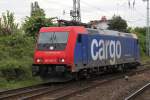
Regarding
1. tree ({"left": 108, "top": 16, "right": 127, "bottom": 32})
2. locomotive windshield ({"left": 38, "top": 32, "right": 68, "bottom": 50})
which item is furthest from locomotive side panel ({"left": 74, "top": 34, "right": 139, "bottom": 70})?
tree ({"left": 108, "top": 16, "right": 127, "bottom": 32})

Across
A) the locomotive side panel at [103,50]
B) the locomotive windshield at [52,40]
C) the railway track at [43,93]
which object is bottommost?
the railway track at [43,93]

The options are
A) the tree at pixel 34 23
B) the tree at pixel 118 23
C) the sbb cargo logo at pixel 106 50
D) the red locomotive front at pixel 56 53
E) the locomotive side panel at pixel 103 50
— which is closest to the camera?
the red locomotive front at pixel 56 53

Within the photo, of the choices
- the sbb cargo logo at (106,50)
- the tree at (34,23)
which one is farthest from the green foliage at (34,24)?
the sbb cargo logo at (106,50)

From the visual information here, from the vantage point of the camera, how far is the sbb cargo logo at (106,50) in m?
24.7

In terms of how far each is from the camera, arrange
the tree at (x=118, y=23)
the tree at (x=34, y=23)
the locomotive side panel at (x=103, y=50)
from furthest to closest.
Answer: the tree at (x=118, y=23)
the tree at (x=34, y=23)
the locomotive side panel at (x=103, y=50)

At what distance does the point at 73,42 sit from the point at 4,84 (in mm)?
3897

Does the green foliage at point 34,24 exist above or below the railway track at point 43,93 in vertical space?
above

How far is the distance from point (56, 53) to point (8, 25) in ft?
36.6

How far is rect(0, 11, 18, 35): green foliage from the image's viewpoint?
104 ft

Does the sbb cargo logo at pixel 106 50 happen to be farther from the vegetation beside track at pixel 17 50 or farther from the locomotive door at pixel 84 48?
the vegetation beside track at pixel 17 50

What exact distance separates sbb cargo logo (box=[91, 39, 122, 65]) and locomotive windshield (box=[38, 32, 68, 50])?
2628 mm

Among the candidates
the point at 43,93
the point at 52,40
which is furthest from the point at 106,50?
the point at 43,93

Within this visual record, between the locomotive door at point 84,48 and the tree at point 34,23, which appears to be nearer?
the locomotive door at point 84,48

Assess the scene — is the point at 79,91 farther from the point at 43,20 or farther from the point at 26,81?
the point at 43,20
